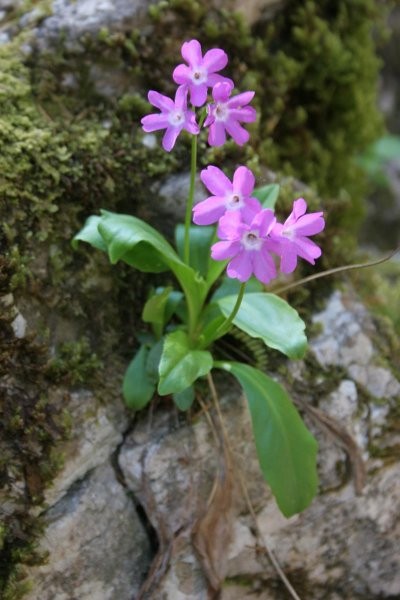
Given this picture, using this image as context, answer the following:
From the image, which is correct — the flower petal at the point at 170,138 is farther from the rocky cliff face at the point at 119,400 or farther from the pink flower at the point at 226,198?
the rocky cliff face at the point at 119,400

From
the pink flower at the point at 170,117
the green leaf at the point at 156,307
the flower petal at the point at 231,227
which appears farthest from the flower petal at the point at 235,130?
the green leaf at the point at 156,307

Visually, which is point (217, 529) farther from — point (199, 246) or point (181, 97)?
point (181, 97)

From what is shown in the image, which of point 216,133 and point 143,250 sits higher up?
point 216,133

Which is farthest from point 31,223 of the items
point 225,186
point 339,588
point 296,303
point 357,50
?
point 357,50

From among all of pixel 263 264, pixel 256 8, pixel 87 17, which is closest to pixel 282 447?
pixel 263 264

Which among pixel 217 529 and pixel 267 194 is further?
pixel 267 194

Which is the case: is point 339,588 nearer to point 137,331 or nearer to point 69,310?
point 137,331

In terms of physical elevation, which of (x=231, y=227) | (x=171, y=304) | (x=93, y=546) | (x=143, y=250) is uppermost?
(x=231, y=227)
